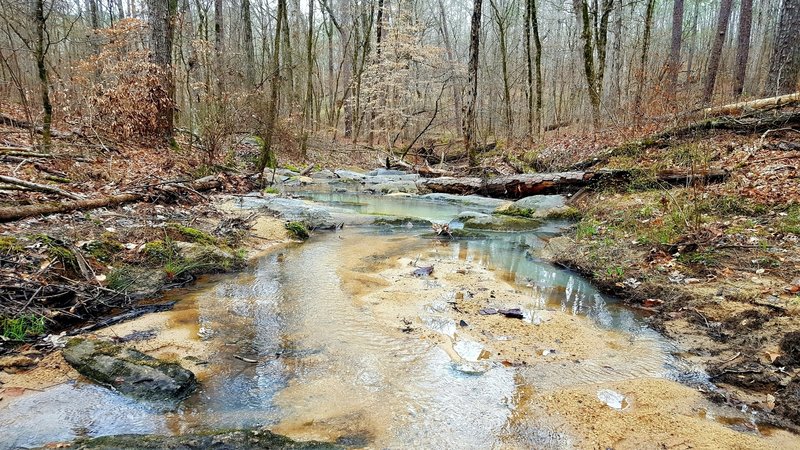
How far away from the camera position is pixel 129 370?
3031 mm

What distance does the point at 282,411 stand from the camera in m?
2.80

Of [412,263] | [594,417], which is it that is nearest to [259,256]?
[412,263]

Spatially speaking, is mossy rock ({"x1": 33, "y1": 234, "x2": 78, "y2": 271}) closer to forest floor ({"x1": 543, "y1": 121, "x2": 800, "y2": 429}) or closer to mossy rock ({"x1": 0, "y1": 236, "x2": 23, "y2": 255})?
mossy rock ({"x1": 0, "y1": 236, "x2": 23, "y2": 255})

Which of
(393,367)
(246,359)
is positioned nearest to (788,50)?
(393,367)

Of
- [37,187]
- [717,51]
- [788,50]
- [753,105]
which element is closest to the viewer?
[37,187]

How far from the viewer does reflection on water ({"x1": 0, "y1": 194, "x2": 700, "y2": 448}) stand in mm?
2613

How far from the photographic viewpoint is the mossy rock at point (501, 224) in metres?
8.52

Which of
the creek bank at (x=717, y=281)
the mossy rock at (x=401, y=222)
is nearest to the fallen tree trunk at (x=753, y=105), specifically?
the creek bank at (x=717, y=281)

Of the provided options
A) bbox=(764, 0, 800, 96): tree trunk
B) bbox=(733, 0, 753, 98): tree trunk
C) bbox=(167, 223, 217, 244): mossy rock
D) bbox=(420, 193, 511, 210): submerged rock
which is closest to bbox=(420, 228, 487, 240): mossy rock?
bbox=(420, 193, 511, 210): submerged rock

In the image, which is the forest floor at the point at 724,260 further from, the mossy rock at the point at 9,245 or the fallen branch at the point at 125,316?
the mossy rock at the point at 9,245

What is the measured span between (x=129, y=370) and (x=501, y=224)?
682 cm

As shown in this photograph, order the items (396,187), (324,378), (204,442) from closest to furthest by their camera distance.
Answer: (204,442) < (324,378) < (396,187)

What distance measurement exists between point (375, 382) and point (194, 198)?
6149 mm

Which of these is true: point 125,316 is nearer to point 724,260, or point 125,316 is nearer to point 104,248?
point 104,248
